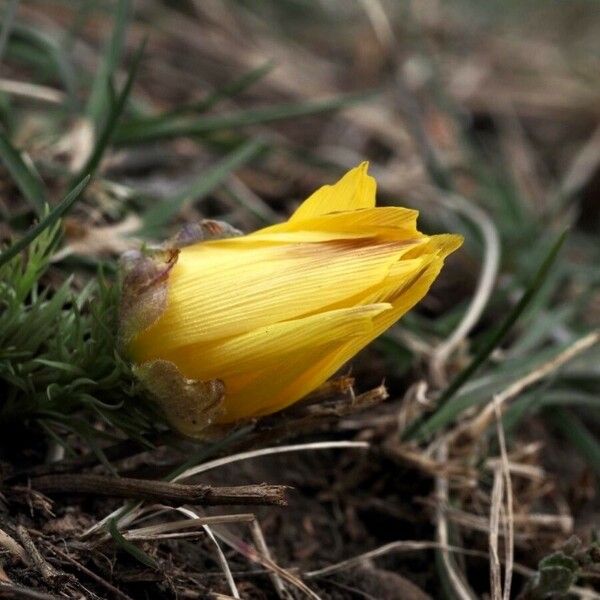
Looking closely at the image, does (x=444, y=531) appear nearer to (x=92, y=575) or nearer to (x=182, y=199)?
(x=92, y=575)

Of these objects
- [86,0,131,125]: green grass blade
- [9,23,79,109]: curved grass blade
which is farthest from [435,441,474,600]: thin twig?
[9,23,79,109]: curved grass blade

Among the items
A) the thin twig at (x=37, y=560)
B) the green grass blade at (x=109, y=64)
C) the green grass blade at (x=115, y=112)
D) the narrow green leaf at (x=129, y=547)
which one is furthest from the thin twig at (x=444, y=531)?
the green grass blade at (x=109, y=64)

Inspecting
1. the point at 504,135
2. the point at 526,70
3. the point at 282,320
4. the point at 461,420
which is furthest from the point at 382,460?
the point at 526,70

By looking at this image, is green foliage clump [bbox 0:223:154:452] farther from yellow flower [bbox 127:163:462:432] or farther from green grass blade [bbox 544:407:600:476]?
green grass blade [bbox 544:407:600:476]

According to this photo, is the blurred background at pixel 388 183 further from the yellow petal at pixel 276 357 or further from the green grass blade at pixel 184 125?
the yellow petal at pixel 276 357

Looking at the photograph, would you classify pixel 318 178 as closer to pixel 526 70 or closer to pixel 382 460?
pixel 382 460

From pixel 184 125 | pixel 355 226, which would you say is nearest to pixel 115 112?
pixel 184 125
